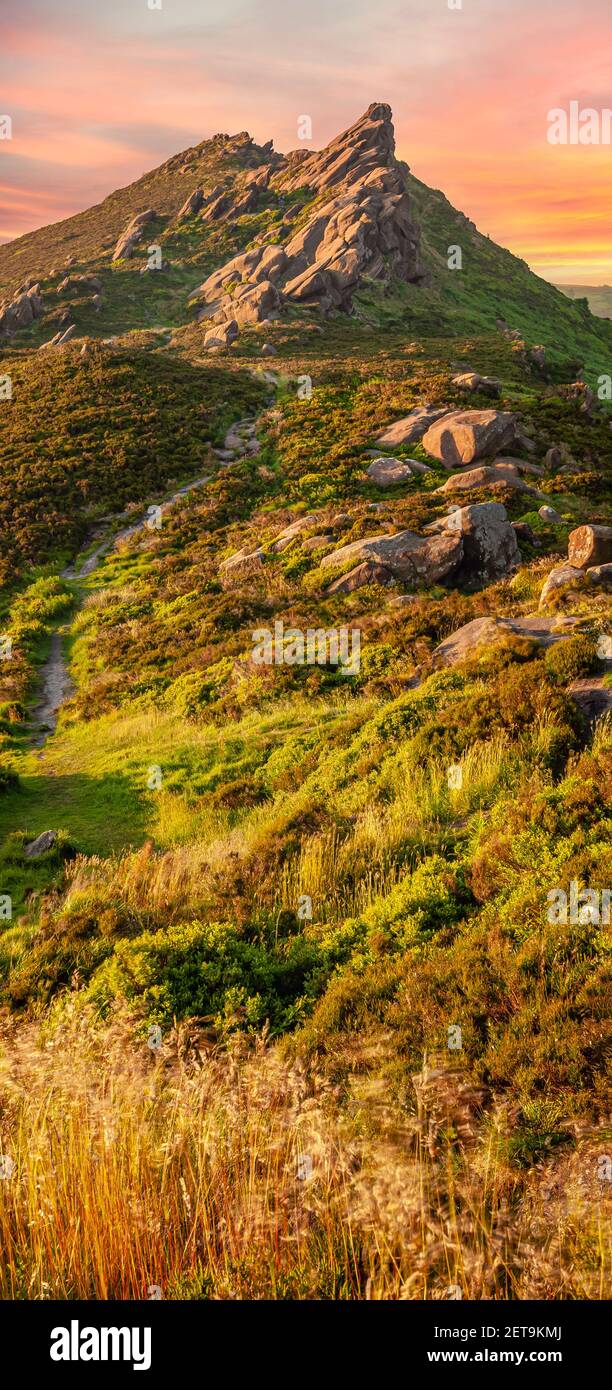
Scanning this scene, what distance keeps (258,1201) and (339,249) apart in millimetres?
107727

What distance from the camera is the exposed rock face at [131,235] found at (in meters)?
112

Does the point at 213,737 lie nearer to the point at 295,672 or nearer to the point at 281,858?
the point at 295,672

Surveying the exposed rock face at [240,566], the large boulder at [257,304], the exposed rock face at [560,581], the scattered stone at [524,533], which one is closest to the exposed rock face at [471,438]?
the scattered stone at [524,533]

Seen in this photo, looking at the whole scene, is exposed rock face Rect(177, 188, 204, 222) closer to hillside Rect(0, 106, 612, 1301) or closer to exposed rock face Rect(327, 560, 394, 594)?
hillside Rect(0, 106, 612, 1301)

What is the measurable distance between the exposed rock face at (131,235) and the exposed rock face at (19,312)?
34.1 meters

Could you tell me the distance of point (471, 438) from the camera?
30953mm

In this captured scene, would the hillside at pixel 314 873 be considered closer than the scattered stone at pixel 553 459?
Yes

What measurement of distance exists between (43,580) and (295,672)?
55.3 feet

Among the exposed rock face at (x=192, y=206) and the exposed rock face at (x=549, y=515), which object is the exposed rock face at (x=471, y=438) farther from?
the exposed rock face at (x=192, y=206)

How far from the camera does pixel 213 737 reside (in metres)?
15.5

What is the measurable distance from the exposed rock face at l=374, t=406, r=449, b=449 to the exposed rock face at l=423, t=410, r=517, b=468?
2.35 metres

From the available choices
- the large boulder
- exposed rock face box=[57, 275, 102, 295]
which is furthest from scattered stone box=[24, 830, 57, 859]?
exposed rock face box=[57, 275, 102, 295]

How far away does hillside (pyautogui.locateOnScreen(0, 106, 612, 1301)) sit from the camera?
148 inches

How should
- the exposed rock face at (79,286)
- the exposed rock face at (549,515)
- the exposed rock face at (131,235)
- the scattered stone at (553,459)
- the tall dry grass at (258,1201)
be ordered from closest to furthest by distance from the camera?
1. the tall dry grass at (258,1201)
2. the exposed rock face at (549,515)
3. the scattered stone at (553,459)
4. the exposed rock face at (79,286)
5. the exposed rock face at (131,235)
